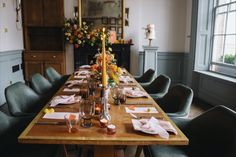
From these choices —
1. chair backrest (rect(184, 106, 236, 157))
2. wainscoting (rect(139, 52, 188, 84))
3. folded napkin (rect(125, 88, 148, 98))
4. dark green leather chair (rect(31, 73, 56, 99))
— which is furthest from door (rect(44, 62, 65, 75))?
chair backrest (rect(184, 106, 236, 157))

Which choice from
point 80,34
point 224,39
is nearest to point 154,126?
point 224,39

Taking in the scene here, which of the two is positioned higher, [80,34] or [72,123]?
[80,34]

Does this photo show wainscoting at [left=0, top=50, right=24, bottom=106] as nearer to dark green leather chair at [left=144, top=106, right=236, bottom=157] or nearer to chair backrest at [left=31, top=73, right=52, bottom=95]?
chair backrest at [left=31, top=73, right=52, bottom=95]

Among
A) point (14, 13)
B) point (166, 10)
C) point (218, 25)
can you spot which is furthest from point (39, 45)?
point (218, 25)

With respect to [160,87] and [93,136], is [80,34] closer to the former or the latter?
[160,87]

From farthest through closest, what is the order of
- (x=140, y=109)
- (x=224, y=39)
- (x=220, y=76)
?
(x=224, y=39) < (x=220, y=76) < (x=140, y=109)

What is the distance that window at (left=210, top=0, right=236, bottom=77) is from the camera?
13.6ft

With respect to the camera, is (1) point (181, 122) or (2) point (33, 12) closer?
(1) point (181, 122)

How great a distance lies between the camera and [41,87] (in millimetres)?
3074

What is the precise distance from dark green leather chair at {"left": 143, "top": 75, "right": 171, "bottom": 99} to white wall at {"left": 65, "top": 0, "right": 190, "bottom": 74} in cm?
288

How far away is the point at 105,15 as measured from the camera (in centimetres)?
588

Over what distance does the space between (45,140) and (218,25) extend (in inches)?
175

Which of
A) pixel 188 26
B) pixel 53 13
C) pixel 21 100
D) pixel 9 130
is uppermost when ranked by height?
pixel 53 13

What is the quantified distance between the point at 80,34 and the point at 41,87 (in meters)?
2.75
